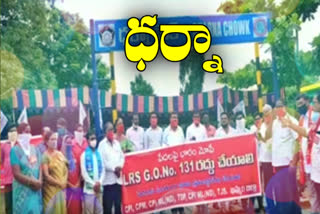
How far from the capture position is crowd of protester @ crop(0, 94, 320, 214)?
3.86m

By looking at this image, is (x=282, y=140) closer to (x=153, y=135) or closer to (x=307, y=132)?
(x=307, y=132)

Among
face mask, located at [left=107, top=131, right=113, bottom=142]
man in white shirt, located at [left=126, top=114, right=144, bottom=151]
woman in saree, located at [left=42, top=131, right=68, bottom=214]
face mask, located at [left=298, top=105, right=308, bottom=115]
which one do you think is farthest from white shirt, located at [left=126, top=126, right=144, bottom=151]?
face mask, located at [left=298, top=105, right=308, bottom=115]

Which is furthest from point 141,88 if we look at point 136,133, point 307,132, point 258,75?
point 307,132

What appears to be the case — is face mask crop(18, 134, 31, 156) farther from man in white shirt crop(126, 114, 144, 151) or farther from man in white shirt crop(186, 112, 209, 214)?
man in white shirt crop(186, 112, 209, 214)

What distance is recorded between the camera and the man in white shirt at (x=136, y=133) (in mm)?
3930

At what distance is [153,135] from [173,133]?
128mm

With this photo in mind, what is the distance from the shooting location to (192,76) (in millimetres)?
3955

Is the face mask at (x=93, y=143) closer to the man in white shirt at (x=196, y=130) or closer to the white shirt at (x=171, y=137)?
the white shirt at (x=171, y=137)

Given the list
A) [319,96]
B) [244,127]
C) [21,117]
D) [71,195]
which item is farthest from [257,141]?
[21,117]

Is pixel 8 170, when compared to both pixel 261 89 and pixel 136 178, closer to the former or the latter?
pixel 136 178

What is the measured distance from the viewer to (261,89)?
13.1ft

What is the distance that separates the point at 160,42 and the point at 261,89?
720 mm

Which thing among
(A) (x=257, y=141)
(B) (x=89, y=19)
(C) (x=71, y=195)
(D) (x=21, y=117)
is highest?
(B) (x=89, y=19)

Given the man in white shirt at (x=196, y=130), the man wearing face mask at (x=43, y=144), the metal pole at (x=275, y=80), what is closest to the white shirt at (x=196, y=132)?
the man in white shirt at (x=196, y=130)
